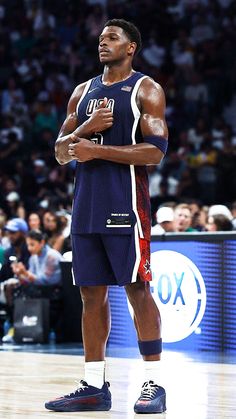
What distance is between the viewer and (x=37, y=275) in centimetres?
1215

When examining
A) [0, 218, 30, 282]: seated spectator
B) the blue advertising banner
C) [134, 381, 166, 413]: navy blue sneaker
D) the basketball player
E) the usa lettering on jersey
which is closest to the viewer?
[134, 381, 166, 413]: navy blue sneaker

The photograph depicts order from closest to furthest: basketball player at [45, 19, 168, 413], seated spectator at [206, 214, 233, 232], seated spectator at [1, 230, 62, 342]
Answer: basketball player at [45, 19, 168, 413], seated spectator at [206, 214, 233, 232], seated spectator at [1, 230, 62, 342]

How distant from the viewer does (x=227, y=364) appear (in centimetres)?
868

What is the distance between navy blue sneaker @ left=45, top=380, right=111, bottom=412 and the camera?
582cm

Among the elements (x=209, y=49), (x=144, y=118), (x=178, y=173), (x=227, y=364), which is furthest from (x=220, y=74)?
(x=144, y=118)

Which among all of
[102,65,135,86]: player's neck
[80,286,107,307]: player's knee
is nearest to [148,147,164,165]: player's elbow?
[102,65,135,86]: player's neck

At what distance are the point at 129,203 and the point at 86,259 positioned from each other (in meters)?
0.38

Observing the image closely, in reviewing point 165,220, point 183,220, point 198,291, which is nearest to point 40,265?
point 165,220

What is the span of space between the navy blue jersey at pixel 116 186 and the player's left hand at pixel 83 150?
0.13 metres

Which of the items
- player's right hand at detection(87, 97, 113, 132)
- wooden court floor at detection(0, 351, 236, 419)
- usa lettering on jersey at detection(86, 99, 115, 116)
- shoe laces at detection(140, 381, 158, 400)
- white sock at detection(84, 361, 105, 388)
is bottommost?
wooden court floor at detection(0, 351, 236, 419)

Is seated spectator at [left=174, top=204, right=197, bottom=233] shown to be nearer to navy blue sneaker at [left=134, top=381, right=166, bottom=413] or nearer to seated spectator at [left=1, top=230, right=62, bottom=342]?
seated spectator at [left=1, top=230, right=62, bottom=342]

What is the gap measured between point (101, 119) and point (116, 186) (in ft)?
1.20

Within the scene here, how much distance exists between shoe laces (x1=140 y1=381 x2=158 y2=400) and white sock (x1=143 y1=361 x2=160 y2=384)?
31 millimetres

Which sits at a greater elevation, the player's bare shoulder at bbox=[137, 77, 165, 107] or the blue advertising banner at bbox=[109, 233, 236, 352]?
the player's bare shoulder at bbox=[137, 77, 165, 107]
